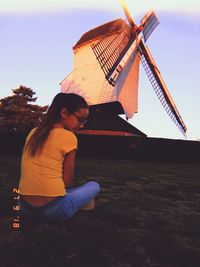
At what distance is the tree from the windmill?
11.2 meters

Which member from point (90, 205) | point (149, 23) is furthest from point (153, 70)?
point (90, 205)

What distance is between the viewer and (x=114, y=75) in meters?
20.6

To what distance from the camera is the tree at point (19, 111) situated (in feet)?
111

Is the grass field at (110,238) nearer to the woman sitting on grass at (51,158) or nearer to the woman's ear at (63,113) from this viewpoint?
the woman sitting on grass at (51,158)

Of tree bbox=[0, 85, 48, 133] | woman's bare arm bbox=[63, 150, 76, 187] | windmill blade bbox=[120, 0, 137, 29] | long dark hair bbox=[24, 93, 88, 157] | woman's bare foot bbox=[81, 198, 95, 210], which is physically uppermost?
windmill blade bbox=[120, 0, 137, 29]

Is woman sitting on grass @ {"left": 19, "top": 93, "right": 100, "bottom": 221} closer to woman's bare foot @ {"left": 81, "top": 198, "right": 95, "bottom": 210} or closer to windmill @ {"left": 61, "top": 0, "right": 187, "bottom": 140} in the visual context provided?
woman's bare foot @ {"left": 81, "top": 198, "right": 95, "bottom": 210}

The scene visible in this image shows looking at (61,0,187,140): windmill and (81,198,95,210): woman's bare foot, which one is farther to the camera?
(61,0,187,140): windmill

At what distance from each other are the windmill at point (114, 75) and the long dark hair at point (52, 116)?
57.1ft

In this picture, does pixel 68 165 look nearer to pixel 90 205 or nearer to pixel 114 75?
pixel 90 205

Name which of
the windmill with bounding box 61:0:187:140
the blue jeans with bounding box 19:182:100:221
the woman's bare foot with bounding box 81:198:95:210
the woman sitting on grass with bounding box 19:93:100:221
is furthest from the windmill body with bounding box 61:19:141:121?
the woman sitting on grass with bounding box 19:93:100:221

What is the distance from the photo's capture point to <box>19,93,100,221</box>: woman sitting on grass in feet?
9.66

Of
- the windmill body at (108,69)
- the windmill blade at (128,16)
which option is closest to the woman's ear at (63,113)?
the windmill body at (108,69)

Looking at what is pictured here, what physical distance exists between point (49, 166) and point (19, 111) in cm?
3188

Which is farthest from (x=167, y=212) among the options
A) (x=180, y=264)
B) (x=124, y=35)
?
(x=124, y=35)
